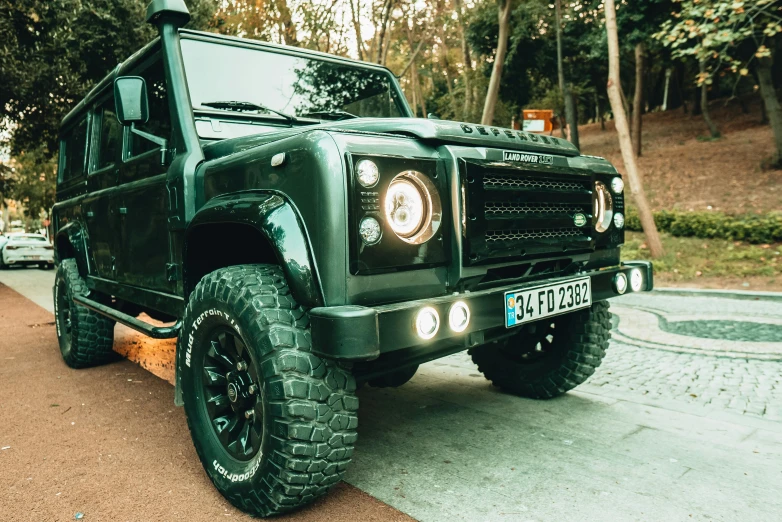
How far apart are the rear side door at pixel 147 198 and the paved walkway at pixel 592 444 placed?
4.65ft

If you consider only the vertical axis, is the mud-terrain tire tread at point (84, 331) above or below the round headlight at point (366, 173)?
below

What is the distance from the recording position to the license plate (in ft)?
8.77

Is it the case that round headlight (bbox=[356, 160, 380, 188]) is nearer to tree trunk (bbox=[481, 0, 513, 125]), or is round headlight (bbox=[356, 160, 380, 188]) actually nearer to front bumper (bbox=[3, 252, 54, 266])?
tree trunk (bbox=[481, 0, 513, 125])

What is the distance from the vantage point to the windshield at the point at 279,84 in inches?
136

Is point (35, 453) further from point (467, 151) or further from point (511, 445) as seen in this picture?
point (467, 151)

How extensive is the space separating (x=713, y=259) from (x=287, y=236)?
10.4 m

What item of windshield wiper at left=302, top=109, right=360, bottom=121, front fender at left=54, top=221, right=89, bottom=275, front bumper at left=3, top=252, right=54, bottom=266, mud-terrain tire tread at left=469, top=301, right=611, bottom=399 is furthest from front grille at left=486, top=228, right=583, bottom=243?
front bumper at left=3, top=252, right=54, bottom=266

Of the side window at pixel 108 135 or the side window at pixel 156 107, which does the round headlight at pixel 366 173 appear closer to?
the side window at pixel 156 107

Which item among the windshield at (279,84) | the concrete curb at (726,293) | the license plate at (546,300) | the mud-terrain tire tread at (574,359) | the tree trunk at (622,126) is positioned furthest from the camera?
the tree trunk at (622,126)

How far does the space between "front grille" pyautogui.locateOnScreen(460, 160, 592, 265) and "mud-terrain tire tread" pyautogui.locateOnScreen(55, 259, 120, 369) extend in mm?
3543

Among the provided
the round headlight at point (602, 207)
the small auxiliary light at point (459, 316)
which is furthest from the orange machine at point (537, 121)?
the small auxiliary light at point (459, 316)

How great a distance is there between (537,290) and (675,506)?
1.05 meters

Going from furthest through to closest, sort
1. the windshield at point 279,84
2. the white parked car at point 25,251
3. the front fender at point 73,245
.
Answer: the white parked car at point 25,251
the front fender at point 73,245
the windshield at point 279,84

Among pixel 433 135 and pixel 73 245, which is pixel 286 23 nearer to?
pixel 73 245
